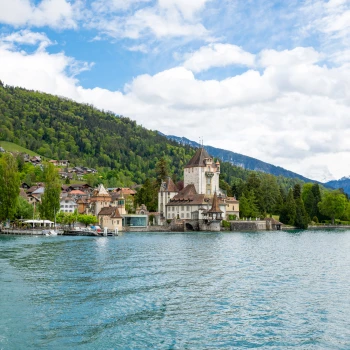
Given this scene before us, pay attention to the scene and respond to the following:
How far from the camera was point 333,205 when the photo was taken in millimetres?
143125

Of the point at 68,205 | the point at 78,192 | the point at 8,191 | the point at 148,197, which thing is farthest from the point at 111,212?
the point at 78,192

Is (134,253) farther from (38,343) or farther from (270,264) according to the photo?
(38,343)

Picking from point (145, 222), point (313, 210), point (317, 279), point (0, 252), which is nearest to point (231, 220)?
point (145, 222)

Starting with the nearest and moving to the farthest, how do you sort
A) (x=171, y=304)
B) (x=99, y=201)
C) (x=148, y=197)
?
(x=171, y=304) → (x=99, y=201) → (x=148, y=197)

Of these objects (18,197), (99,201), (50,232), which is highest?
(99,201)

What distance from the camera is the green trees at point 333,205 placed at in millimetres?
143375

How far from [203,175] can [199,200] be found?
31.2 ft

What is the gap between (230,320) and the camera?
2262 centimetres

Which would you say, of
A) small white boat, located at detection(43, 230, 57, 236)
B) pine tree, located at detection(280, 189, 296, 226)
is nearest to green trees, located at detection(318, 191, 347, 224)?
pine tree, located at detection(280, 189, 296, 226)

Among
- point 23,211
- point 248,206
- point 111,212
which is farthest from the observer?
point 248,206

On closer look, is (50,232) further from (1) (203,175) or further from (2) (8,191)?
(1) (203,175)

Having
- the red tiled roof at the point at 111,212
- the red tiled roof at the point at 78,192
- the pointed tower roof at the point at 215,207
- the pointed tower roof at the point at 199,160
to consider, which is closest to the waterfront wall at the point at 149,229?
the red tiled roof at the point at 111,212

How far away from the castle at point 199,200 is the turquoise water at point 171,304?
2761 inches

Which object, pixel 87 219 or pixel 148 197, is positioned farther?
pixel 148 197
